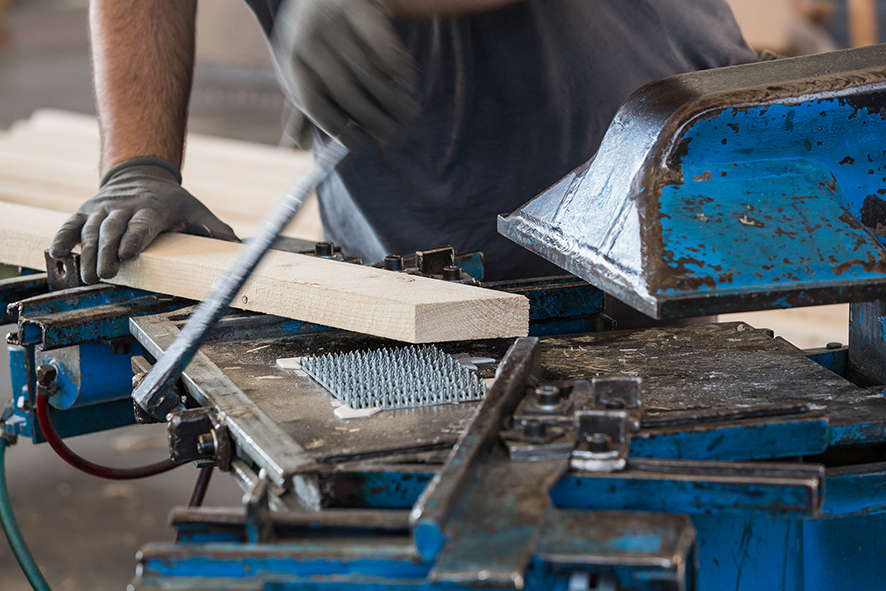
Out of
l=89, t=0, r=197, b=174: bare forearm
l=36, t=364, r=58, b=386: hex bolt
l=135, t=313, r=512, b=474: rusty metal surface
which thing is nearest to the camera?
l=135, t=313, r=512, b=474: rusty metal surface

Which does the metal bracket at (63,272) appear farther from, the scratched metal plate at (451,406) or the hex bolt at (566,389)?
the hex bolt at (566,389)

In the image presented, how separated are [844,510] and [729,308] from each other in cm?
29

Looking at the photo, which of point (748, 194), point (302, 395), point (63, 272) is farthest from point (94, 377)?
point (748, 194)

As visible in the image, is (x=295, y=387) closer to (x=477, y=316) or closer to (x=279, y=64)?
(x=477, y=316)

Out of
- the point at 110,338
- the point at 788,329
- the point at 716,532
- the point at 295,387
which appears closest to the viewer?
the point at 716,532

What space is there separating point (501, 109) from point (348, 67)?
34.6 inches

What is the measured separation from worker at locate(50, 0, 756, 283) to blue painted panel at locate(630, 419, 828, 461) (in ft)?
3.38

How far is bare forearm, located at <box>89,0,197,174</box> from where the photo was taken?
6.28 ft

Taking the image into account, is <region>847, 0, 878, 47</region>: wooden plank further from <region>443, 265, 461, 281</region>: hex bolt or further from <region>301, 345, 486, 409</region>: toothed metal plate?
<region>301, 345, 486, 409</region>: toothed metal plate

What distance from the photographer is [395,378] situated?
3.82 ft

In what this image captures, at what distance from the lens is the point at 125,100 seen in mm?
→ 1932

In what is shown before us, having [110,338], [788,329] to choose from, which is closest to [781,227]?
[110,338]

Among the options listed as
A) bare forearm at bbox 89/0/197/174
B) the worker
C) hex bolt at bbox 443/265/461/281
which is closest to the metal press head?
hex bolt at bbox 443/265/461/281

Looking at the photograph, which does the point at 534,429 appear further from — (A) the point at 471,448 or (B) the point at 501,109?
(B) the point at 501,109
